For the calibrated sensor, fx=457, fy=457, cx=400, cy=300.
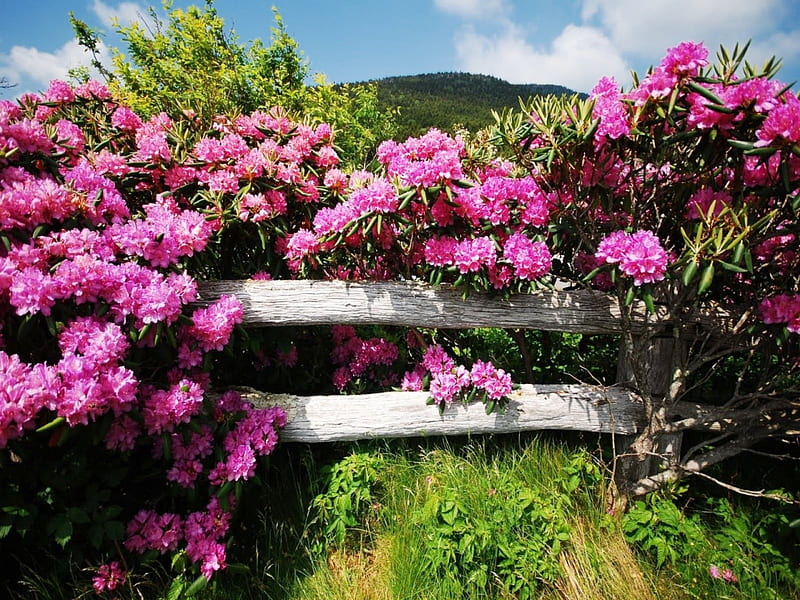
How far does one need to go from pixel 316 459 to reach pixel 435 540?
93 centimetres

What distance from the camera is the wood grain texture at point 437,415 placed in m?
2.50

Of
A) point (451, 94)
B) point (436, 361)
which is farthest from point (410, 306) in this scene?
point (451, 94)

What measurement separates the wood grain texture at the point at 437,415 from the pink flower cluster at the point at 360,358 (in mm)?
351

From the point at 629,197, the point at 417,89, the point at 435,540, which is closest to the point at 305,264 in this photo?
the point at 435,540

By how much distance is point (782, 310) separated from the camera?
1.89 meters

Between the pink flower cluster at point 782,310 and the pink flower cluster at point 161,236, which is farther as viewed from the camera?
the pink flower cluster at point 161,236

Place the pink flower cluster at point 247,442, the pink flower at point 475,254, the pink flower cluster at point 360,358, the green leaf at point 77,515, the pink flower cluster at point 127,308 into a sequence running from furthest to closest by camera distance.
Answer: the pink flower cluster at point 360,358, the pink flower at point 475,254, the pink flower cluster at point 247,442, the green leaf at point 77,515, the pink flower cluster at point 127,308

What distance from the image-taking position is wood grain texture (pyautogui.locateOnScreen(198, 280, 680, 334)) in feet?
7.80

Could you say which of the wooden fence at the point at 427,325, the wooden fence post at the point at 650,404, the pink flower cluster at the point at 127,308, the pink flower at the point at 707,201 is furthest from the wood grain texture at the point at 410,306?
the pink flower at the point at 707,201

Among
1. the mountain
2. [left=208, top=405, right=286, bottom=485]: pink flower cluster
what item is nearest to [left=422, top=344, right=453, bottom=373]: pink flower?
[left=208, top=405, right=286, bottom=485]: pink flower cluster

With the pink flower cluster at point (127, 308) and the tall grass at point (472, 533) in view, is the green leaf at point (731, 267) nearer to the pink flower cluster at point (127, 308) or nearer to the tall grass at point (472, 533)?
the tall grass at point (472, 533)

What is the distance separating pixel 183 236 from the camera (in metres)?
2.06

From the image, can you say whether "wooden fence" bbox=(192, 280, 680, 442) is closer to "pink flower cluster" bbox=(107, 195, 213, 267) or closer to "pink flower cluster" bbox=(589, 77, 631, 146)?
"pink flower cluster" bbox=(107, 195, 213, 267)

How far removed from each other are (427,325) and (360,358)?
64 cm
